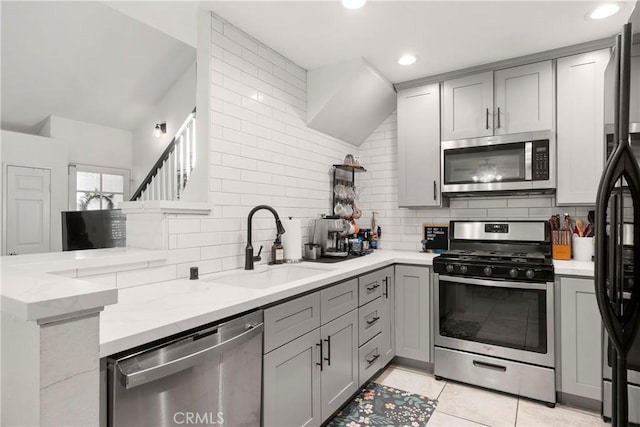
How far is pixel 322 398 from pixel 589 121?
2.64 m

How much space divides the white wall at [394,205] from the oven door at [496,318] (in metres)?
0.81

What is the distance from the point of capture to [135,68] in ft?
15.9

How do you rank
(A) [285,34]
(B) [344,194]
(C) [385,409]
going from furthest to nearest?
(B) [344,194], (A) [285,34], (C) [385,409]

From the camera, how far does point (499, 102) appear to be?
2826 millimetres

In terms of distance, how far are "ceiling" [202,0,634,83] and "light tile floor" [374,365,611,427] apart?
2.52m

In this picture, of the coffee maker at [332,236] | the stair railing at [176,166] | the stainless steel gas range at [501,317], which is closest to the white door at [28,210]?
the stair railing at [176,166]

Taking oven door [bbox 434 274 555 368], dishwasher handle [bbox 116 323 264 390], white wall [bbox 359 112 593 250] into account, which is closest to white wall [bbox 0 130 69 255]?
white wall [bbox 359 112 593 250]

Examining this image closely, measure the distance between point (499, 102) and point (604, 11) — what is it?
82cm

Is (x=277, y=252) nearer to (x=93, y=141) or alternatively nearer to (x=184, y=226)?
(x=184, y=226)

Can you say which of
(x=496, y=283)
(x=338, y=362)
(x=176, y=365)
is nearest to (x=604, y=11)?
(x=496, y=283)

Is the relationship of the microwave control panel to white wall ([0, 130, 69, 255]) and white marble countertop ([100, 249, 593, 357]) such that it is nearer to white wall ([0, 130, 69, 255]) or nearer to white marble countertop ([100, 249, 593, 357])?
white marble countertop ([100, 249, 593, 357])

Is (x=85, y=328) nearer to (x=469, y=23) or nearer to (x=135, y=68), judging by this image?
(x=469, y=23)

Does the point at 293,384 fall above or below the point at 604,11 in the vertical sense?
below

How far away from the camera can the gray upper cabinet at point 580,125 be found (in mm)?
2488
